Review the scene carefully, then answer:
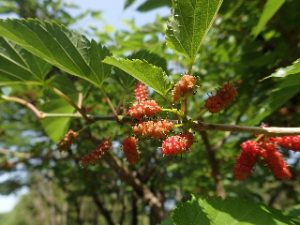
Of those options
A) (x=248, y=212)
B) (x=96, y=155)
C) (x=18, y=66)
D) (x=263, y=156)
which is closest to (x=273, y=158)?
(x=263, y=156)

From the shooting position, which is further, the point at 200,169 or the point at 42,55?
the point at 200,169

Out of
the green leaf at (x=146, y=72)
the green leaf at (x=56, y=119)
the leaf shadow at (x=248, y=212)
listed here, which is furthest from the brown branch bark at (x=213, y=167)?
the green leaf at (x=146, y=72)

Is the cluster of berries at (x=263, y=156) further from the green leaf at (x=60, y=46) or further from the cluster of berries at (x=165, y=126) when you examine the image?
the green leaf at (x=60, y=46)

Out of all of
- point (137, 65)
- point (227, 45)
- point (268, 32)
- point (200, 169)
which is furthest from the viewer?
point (200, 169)

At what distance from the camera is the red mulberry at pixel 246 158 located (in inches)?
46.9

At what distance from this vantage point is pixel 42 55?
51.0 inches

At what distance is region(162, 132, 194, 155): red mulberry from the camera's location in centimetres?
101

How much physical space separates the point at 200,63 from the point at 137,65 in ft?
5.64

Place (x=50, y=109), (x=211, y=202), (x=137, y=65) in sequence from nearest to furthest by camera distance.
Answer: (x=137, y=65) < (x=211, y=202) < (x=50, y=109)

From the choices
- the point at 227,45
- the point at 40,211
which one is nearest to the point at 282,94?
the point at 227,45

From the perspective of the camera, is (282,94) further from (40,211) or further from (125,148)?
(40,211)

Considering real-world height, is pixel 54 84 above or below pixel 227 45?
below

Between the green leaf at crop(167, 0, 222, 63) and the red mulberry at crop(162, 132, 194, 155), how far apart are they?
0.20 meters

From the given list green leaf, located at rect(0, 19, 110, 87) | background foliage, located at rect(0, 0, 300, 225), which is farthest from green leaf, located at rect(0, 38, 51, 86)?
green leaf, located at rect(0, 19, 110, 87)
